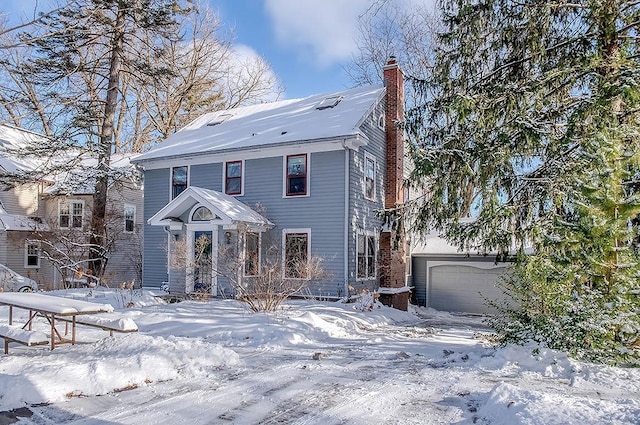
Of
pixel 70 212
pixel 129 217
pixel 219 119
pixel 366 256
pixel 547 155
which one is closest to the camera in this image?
pixel 547 155

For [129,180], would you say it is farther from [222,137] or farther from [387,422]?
[387,422]

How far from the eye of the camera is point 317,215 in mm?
15352

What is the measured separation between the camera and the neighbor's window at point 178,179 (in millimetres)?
17812

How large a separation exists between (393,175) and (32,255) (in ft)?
58.6

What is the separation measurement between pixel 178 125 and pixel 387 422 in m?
28.0

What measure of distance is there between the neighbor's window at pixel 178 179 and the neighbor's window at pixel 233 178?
1851 mm

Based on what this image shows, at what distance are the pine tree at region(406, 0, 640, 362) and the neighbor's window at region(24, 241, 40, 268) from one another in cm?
1942

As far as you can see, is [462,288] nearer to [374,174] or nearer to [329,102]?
[374,174]

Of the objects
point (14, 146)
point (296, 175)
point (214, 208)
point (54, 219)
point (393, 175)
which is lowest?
point (54, 219)

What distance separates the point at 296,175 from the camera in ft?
51.7

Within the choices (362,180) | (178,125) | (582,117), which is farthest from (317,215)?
(178,125)

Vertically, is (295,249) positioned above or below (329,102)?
below

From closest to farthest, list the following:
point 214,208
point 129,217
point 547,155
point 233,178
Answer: point 547,155 → point 214,208 → point 233,178 → point 129,217

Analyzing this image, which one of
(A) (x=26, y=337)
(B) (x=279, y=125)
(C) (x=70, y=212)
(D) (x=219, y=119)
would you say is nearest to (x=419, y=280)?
(B) (x=279, y=125)
